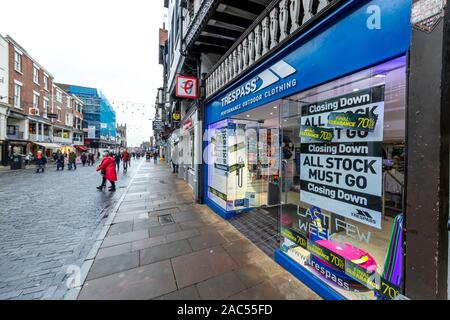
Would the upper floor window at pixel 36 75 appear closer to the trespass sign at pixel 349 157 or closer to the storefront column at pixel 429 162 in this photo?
the trespass sign at pixel 349 157

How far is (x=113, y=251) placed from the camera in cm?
361

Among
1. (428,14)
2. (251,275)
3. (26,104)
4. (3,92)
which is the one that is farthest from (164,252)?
(26,104)

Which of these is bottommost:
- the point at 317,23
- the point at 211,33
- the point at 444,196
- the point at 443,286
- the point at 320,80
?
the point at 443,286

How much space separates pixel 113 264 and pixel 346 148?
393 cm

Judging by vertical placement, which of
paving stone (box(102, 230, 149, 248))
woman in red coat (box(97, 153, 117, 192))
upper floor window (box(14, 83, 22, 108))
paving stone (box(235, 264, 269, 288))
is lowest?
paving stone (box(102, 230, 149, 248))

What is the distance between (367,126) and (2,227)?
7.50 metres

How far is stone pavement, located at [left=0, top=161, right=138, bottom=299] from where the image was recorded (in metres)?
2.66

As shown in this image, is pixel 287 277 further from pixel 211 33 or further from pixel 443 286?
pixel 211 33

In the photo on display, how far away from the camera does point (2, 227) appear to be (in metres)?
4.52

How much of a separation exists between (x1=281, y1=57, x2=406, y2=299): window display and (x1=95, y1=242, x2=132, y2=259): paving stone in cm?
311

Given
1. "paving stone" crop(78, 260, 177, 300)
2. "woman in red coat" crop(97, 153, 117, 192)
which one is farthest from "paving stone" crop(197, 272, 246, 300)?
"woman in red coat" crop(97, 153, 117, 192)

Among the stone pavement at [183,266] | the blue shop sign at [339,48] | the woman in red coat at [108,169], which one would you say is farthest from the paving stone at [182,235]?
the woman in red coat at [108,169]

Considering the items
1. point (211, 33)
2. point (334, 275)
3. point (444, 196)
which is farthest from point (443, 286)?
point (211, 33)

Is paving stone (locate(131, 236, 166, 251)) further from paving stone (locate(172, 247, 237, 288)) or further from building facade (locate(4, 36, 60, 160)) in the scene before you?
building facade (locate(4, 36, 60, 160))
